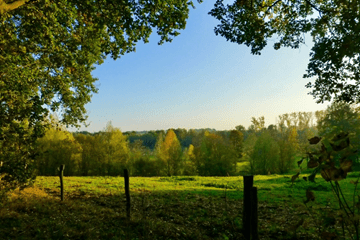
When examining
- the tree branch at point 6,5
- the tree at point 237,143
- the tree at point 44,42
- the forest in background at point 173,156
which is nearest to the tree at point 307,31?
the tree at point 44,42

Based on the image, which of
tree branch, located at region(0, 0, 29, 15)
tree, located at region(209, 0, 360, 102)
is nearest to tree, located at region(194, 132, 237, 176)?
tree, located at region(209, 0, 360, 102)

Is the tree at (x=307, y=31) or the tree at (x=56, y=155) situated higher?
the tree at (x=307, y=31)

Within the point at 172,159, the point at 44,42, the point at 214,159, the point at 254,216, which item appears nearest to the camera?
the point at 254,216

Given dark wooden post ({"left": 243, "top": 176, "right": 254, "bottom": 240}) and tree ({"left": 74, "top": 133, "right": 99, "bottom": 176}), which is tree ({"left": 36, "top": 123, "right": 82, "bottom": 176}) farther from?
dark wooden post ({"left": 243, "top": 176, "right": 254, "bottom": 240})

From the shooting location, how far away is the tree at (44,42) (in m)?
7.35

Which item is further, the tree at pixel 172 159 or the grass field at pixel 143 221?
the tree at pixel 172 159

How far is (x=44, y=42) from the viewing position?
27.2 ft

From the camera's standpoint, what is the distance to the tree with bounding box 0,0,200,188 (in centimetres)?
735

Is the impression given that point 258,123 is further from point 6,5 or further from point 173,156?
point 6,5

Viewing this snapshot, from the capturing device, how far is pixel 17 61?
22.5 feet

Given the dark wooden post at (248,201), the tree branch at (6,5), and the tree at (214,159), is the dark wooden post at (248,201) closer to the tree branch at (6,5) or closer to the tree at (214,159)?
the tree branch at (6,5)

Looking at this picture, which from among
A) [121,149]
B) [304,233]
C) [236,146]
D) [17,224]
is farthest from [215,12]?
[236,146]

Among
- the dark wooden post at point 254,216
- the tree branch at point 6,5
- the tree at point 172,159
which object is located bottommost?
the tree at point 172,159

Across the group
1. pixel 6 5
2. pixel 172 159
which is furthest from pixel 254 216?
pixel 172 159
